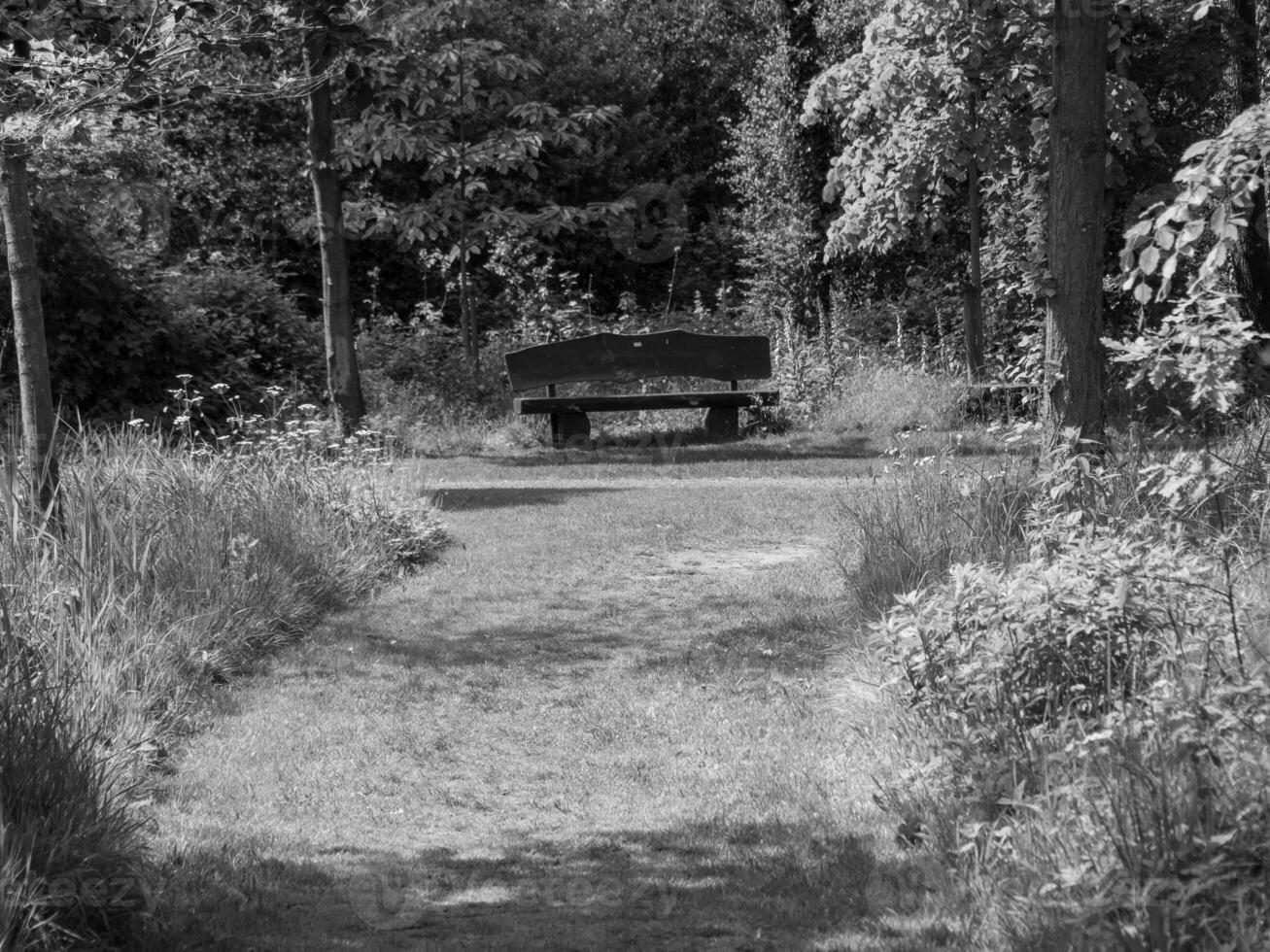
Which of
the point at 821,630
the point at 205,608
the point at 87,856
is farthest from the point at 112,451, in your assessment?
the point at 87,856

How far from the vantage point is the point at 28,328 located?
251 inches

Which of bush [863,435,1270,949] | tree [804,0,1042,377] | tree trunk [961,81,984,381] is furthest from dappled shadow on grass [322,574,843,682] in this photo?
tree trunk [961,81,984,381]

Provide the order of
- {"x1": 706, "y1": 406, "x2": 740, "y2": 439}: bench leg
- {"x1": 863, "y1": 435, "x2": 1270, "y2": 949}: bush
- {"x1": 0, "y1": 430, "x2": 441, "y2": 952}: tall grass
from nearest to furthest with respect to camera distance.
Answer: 1. {"x1": 863, "y1": 435, "x2": 1270, "y2": 949}: bush
2. {"x1": 0, "y1": 430, "x2": 441, "y2": 952}: tall grass
3. {"x1": 706, "y1": 406, "x2": 740, "y2": 439}: bench leg

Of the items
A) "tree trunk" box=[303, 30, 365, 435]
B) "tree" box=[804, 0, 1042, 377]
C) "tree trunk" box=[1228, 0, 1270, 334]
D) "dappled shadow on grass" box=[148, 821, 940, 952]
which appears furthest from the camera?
"tree trunk" box=[1228, 0, 1270, 334]

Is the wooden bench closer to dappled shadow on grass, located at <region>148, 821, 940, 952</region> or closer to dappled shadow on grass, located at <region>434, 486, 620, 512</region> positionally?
dappled shadow on grass, located at <region>434, 486, 620, 512</region>

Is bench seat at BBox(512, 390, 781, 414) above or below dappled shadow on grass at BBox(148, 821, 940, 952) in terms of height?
above

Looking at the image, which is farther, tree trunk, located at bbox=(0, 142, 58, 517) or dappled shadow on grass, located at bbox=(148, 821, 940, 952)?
tree trunk, located at bbox=(0, 142, 58, 517)

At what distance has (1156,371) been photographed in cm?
416

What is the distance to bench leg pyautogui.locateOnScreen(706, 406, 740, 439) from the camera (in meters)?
14.7

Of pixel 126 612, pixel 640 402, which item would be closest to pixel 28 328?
pixel 126 612

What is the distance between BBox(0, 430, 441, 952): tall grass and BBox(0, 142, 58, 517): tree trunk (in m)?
0.16

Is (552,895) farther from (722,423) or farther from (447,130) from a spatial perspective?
(447,130)

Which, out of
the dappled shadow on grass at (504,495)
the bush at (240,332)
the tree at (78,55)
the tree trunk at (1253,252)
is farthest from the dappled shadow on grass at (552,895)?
the bush at (240,332)

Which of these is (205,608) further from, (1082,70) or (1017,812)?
(1082,70)
